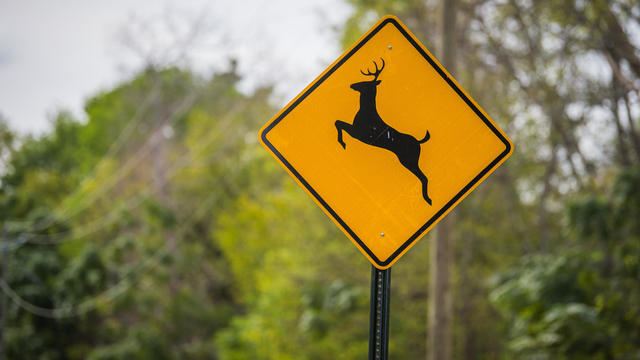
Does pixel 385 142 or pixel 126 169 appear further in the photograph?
pixel 126 169

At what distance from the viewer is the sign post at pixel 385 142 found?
166 centimetres

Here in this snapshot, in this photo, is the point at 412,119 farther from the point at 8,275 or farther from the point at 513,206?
the point at 8,275

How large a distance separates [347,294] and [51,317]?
11324 mm

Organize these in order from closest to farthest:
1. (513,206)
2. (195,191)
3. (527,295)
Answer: (527,295), (513,206), (195,191)

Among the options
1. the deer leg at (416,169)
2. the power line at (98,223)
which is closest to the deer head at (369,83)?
the deer leg at (416,169)

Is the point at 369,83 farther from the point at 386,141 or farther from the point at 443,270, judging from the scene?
the point at 443,270

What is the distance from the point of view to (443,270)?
513 cm

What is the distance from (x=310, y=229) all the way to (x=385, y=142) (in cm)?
977

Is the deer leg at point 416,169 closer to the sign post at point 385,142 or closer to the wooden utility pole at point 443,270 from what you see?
the sign post at point 385,142

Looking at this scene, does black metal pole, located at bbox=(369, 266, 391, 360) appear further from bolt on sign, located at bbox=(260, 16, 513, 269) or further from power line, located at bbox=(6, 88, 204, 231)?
power line, located at bbox=(6, 88, 204, 231)

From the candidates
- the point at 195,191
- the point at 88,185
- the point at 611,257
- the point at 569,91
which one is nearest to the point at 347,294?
the point at 611,257

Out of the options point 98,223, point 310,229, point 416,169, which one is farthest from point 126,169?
point 416,169

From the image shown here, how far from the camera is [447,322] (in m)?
5.20

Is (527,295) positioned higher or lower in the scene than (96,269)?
lower
